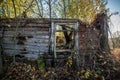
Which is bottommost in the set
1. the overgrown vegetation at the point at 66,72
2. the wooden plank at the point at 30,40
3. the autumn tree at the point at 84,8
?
the overgrown vegetation at the point at 66,72

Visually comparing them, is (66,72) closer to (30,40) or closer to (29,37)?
(30,40)

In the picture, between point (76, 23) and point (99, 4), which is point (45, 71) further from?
point (99, 4)

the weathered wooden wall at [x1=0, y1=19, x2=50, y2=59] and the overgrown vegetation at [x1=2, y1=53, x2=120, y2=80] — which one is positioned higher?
the weathered wooden wall at [x1=0, y1=19, x2=50, y2=59]

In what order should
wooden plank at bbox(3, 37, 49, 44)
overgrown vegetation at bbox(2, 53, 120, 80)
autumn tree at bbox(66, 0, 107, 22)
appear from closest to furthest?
overgrown vegetation at bbox(2, 53, 120, 80), wooden plank at bbox(3, 37, 49, 44), autumn tree at bbox(66, 0, 107, 22)

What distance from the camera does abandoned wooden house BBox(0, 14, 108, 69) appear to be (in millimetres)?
13445

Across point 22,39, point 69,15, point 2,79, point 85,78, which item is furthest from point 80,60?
point 69,15

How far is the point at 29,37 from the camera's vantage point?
13742 mm

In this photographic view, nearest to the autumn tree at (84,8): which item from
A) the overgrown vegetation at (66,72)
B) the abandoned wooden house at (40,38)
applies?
the abandoned wooden house at (40,38)

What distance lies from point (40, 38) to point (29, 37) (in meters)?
0.72

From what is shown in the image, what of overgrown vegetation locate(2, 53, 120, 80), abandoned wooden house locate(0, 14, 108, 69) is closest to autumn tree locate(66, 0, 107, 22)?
abandoned wooden house locate(0, 14, 108, 69)

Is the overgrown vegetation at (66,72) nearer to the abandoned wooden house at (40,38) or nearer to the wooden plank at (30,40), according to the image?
the abandoned wooden house at (40,38)

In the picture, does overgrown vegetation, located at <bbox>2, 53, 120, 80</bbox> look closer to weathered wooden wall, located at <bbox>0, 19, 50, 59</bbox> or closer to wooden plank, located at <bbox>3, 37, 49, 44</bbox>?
weathered wooden wall, located at <bbox>0, 19, 50, 59</bbox>

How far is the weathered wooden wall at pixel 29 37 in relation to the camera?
13641mm

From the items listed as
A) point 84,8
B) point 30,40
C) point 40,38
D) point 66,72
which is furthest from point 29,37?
point 84,8
